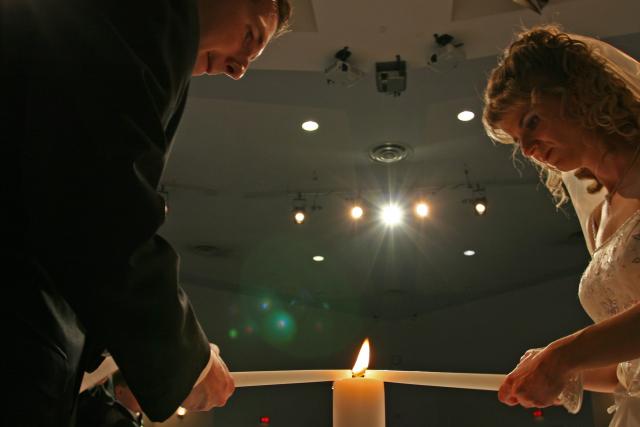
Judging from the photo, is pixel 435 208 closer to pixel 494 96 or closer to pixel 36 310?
pixel 494 96

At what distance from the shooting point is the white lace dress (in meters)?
1.20

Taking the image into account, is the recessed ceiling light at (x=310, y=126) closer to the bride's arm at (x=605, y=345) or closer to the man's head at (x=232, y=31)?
the man's head at (x=232, y=31)

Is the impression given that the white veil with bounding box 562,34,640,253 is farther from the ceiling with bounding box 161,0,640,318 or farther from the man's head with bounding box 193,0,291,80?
the ceiling with bounding box 161,0,640,318

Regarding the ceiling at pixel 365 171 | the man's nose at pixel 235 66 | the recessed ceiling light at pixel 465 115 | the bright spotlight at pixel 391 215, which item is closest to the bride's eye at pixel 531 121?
the man's nose at pixel 235 66

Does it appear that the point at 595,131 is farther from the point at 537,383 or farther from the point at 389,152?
the point at 389,152

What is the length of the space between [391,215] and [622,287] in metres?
5.67

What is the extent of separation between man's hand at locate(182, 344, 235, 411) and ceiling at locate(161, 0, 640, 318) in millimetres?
3123

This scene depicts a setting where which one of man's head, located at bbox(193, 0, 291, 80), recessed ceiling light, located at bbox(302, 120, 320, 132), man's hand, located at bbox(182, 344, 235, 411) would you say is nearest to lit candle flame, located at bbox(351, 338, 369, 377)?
man's hand, located at bbox(182, 344, 235, 411)

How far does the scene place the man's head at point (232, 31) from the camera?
0.98 m

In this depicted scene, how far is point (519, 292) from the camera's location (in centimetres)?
1005

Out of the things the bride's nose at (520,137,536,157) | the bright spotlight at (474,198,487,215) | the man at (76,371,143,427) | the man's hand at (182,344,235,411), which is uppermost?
the bright spotlight at (474,198,487,215)

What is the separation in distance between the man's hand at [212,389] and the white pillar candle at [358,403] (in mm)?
157

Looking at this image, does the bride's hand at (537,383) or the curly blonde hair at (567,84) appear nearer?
the bride's hand at (537,383)

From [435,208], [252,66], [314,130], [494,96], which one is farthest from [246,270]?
[494,96]
